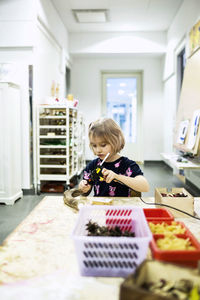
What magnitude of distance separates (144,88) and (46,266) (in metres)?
6.92

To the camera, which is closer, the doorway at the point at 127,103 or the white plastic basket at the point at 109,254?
the white plastic basket at the point at 109,254

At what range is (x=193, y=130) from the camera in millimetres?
3324

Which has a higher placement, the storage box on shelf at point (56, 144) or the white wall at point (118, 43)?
the white wall at point (118, 43)

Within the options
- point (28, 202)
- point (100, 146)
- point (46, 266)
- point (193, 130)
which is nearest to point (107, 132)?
point (100, 146)

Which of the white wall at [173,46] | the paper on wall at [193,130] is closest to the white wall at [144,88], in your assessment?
the white wall at [173,46]

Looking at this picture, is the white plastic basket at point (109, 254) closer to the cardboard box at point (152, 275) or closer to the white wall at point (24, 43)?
the cardboard box at point (152, 275)

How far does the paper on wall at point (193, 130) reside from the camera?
3189mm

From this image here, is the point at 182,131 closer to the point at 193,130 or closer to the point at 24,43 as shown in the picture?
the point at 193,130

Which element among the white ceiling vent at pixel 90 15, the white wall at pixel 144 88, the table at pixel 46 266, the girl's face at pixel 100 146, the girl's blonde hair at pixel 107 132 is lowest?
the table at pixel 46 266

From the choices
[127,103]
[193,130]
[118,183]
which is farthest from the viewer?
[127,103]

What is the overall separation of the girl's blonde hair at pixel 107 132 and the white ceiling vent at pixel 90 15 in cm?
443

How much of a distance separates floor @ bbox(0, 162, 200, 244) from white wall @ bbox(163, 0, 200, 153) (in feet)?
2.32

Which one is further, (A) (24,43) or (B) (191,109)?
(A) (24,43)

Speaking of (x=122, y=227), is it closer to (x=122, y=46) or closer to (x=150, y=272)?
(x=150, y=272)
